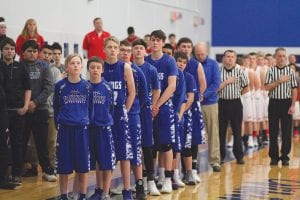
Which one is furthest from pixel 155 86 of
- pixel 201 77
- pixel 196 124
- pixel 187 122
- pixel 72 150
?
pixel 201 77

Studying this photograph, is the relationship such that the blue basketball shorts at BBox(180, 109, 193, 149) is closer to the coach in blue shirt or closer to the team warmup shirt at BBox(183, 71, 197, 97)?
the team warmup shirt at BBox(183, 71, 197, 97)

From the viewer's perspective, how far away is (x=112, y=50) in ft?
24.5

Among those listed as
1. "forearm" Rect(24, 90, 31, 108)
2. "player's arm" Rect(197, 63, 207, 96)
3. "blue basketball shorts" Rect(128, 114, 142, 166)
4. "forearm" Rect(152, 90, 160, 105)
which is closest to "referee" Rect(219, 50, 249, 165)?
"player's arm" Rect(197, 63, 207, 96)

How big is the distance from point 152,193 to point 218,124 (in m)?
3.03

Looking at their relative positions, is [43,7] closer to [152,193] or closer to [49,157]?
[49,157]

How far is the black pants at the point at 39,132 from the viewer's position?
9180mm

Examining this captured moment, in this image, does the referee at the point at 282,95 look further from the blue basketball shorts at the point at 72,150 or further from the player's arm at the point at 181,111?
the blue basketball shorts at the point at 72,150

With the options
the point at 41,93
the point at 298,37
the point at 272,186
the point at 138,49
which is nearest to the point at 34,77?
the point at 41,93

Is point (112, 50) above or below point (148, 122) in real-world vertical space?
above

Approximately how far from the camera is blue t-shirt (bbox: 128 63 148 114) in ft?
25.1

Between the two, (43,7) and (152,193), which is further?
(43,7)

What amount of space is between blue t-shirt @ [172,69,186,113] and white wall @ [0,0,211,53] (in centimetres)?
372

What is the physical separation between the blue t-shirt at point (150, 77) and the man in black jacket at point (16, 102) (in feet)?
5.16

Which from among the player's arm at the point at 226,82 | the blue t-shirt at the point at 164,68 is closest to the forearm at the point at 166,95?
the blue t-shirt at the point at 164,68
